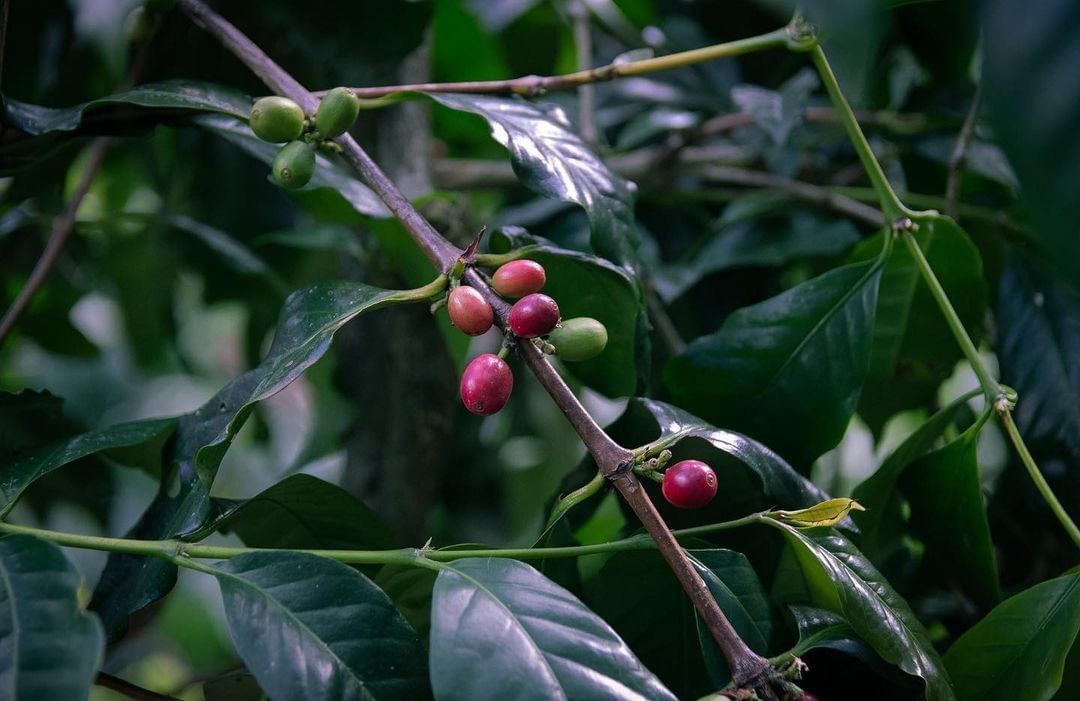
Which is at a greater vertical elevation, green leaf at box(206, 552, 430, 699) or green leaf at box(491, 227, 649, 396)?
green leaf at box(491, 227, 649, 396)

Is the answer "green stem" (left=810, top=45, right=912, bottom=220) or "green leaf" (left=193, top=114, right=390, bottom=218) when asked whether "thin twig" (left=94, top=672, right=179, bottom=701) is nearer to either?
"green leaf" (left=193, top=114, right=390, bottom=218)

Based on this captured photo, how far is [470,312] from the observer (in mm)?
436

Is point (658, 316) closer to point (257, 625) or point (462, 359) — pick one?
point (462, 359)

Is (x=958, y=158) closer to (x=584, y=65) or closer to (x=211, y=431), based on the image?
(x=584, y=65)

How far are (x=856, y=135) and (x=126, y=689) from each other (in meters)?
0.59

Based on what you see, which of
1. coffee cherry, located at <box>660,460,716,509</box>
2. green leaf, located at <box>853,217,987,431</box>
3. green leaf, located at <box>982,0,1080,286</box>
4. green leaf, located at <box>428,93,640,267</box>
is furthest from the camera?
green leaf, located at <box>853,217,987,431</box>

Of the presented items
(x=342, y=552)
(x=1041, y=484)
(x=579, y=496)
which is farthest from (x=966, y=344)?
(x=342, y=552)

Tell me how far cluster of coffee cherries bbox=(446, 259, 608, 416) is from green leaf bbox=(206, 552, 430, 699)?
0.38ft

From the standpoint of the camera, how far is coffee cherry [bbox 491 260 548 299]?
462mm

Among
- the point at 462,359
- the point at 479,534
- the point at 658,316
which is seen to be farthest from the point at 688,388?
the point at 479,534

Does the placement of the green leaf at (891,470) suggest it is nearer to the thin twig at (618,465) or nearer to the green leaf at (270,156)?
the thin twig at (618,465)

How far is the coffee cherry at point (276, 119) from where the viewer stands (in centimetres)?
51

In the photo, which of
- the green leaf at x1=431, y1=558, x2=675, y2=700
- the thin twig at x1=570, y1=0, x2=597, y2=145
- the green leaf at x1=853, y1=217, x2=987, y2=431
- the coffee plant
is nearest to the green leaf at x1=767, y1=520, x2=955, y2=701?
the coffee plant

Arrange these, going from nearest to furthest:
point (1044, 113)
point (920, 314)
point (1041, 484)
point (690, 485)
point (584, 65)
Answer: point (1044, 113)
point (690, 485)
point (1041, 484)
point (920, 314)
point (584, 65)
